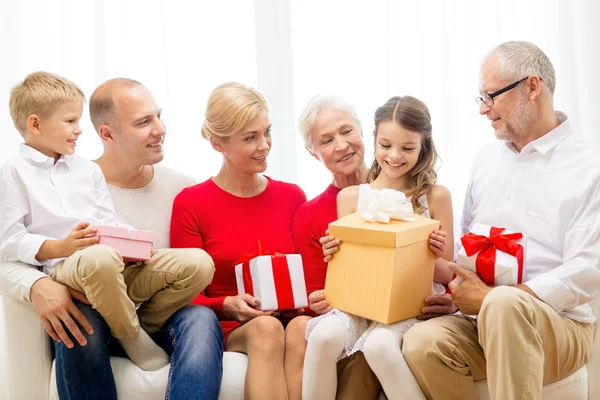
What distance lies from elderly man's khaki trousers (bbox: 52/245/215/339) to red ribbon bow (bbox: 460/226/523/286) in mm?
865

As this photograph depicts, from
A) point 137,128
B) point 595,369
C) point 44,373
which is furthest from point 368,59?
point 44,373

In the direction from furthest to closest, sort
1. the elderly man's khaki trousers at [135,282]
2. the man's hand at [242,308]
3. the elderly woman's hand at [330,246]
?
1. the man's hand at [242,308]
2. the elderly woman's hand at [330,246]
3. the elderly man's khaki trousers at [135,282]

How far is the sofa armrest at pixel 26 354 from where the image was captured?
2.28 m

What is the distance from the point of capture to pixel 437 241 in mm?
2252

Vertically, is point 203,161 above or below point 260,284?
above

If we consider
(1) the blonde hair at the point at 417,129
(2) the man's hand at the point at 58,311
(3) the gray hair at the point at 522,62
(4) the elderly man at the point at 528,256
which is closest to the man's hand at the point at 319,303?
(4) the elderly man at the point at 528,256

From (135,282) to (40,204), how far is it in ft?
1.40

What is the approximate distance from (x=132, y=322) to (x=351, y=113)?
1188 mm

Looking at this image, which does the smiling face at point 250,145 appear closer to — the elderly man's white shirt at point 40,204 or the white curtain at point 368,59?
the elderly man's white shirt at point 40,204

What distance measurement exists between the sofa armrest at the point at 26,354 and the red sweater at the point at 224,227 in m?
0.60

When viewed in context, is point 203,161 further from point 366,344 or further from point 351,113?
point 366,344

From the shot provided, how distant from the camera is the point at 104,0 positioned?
356 centimetres

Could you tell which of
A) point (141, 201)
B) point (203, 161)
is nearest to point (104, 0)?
point (203, 161)

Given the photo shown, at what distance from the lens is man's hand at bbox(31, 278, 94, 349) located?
7.09ft
